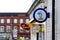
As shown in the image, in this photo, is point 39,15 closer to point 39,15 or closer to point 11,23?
point 39,15

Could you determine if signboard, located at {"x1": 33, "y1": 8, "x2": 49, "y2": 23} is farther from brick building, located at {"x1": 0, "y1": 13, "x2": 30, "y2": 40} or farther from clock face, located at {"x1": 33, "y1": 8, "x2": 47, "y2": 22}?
brick building, located at {"x1": 0, "y1": 13, "x2": 30, "y2": 40}

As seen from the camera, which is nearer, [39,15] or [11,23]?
[39,15]

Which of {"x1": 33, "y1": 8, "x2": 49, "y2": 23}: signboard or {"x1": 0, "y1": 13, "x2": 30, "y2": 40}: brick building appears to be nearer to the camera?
{"x1": 33, "y1": 8, "x2": 49, "y2": 23}: signboard

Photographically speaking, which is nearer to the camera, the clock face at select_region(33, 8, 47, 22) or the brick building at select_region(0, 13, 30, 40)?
the clock face at select_region(33, 8, 47, 22)

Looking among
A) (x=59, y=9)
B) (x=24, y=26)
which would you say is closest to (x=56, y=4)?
(x=59, y=9)

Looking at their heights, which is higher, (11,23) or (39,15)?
(39,15)

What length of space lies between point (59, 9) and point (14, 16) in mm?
69988

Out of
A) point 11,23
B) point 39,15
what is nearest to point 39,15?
point 39,15

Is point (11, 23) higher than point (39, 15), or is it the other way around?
point (39, 15)

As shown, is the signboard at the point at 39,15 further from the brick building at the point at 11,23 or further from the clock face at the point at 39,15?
the brick building at the point at 11,23

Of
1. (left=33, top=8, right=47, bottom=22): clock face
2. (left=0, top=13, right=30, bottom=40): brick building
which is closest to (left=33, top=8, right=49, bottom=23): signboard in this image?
(left=33, top=8, right=47, bottom=22): clock face

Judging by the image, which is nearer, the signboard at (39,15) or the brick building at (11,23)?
the signboard at (39,15)

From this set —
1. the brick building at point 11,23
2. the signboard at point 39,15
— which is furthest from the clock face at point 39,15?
the brick building at point 11,23

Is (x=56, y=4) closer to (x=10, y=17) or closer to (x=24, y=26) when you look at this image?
(x=24, y=26)
